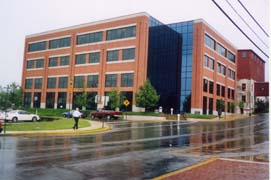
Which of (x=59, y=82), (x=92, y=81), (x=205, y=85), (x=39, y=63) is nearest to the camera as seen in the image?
(x=205, y=85)

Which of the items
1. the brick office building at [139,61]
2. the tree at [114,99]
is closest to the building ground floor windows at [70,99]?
the brick office building at [139,61]

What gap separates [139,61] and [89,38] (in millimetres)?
13979

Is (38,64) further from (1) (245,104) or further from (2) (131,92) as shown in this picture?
(1) (245,104)

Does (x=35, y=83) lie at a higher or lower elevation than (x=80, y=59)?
lower

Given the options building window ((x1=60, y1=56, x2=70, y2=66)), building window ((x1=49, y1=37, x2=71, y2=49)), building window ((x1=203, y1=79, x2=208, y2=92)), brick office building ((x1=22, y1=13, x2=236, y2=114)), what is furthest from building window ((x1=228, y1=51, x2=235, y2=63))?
building window ((x1=60, y1=56, x2=70, y2=66))

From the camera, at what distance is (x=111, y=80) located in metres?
56.6

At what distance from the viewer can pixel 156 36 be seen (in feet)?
193

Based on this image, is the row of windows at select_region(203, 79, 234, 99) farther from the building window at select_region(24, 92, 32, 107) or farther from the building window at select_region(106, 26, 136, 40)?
the building window at select_region(24, 92, 32, 107)

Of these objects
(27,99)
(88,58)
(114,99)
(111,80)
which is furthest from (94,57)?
(27,99)

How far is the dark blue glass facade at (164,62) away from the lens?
5747 centimetres

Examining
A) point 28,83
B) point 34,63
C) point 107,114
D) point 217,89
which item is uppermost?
point 34,63

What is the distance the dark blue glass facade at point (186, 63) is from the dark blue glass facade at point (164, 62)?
0.74 metres

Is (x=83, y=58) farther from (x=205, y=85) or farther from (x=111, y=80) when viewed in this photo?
(x=205, y=85)

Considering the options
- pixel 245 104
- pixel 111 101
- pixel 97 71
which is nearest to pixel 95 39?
pixel 97 71
